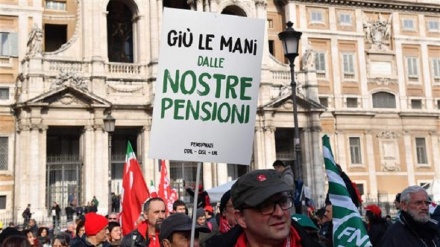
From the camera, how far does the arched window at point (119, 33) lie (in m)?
34.1

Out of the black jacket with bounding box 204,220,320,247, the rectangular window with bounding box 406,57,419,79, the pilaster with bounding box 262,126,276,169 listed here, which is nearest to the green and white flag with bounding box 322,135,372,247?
the black jacket with bounding box 204,220,320,247

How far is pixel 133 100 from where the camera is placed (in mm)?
30297

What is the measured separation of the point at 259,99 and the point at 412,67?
12.9 meters

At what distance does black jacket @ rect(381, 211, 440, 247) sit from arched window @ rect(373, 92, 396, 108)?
32.8 meters

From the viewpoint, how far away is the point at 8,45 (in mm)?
29359

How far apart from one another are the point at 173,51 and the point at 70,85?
2396 cm

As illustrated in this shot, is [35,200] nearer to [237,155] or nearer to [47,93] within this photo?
[47,93]

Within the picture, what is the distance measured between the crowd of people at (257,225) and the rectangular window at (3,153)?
20046 millimetres

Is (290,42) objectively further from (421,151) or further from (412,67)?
(412,67)

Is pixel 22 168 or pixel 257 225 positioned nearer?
pixel 257 225

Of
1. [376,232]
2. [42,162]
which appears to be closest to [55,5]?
[42,162]

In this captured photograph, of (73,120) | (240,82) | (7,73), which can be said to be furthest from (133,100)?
(240,82)

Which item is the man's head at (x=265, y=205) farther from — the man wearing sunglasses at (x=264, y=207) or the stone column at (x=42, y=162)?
the stone column at (x=42, y=162)

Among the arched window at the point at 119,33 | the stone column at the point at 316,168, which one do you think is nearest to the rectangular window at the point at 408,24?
the stone column at the point at 316,168
